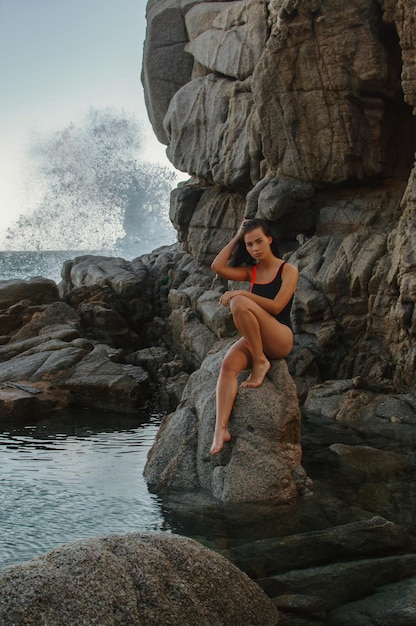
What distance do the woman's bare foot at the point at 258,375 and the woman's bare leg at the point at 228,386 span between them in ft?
0.39

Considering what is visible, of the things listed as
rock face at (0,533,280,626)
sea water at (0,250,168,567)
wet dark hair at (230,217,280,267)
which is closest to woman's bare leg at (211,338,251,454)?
wet dark hair at (230,217,280,267)

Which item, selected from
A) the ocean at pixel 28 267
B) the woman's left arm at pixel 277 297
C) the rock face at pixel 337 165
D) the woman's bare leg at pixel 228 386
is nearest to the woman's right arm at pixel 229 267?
the woman's left arm at pixel 277 297

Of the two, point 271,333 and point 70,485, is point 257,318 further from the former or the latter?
point 70,485

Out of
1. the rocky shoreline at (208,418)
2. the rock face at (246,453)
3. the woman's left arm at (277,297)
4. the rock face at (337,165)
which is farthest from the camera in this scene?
the rock face at (337,165)

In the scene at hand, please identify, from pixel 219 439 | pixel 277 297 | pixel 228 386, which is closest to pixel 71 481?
pixel 219 439

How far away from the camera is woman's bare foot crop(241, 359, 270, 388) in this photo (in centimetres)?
833

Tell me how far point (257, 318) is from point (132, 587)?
13.8ft

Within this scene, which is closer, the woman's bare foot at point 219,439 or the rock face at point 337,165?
the woman's bare foot at point 219,439

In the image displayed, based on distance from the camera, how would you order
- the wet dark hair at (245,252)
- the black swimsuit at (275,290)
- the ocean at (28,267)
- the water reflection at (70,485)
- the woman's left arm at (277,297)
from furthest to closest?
1. the ocean at (28,267)
2. the wet dark hair at (245,252)
3. the black swimsuit at (275,290)
4. the woman's left arm at (277,297)
5. the water reflection at (70,485)

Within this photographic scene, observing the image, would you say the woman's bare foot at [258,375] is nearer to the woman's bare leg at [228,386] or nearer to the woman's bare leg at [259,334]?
the woman's bare leg at [259,334]

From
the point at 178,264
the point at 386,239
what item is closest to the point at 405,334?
the point at 386,239

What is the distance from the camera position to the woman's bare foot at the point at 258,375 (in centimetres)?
833

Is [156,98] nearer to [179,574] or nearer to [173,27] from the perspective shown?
[173,27]

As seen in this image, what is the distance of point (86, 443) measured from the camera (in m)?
12.2
